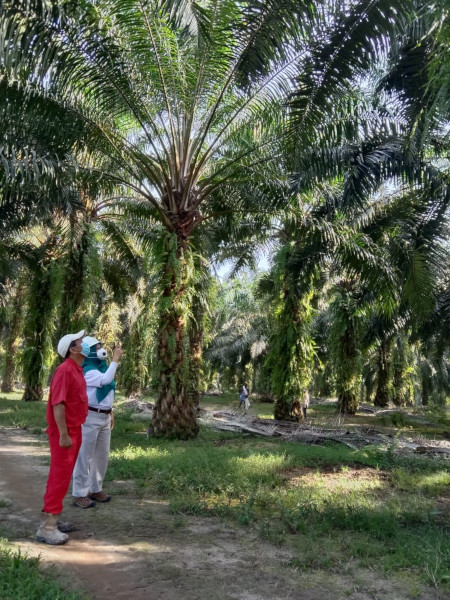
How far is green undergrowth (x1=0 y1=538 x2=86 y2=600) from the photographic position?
3223mm

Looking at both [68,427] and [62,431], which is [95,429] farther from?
[62,431]

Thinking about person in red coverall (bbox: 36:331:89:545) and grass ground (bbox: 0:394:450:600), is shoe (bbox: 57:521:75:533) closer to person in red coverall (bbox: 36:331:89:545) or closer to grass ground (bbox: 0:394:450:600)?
person in red coverall (bbox: 36:331:89:545)

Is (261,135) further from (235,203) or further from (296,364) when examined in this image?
(296,364)

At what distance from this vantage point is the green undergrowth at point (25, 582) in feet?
10.6

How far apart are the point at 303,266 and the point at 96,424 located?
27.0ft

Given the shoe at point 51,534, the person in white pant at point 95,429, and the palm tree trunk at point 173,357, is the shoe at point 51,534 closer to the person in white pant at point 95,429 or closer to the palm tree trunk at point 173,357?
the person in white pant at point 95,429

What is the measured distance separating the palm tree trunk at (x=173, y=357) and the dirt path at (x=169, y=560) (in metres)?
4.90

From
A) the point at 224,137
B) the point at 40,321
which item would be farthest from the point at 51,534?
the point at 40,321

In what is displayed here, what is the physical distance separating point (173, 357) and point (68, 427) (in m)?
6.03

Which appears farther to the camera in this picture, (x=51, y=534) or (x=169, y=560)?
(x=51, y=534)

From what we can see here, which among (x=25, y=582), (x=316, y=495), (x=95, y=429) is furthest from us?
(x=316, y=495)

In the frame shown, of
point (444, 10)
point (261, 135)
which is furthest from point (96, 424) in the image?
point (261, 135)

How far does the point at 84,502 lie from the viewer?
540 cm

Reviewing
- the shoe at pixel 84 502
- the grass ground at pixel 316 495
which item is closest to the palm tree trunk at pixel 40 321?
the grass ground at pixel 316 495
